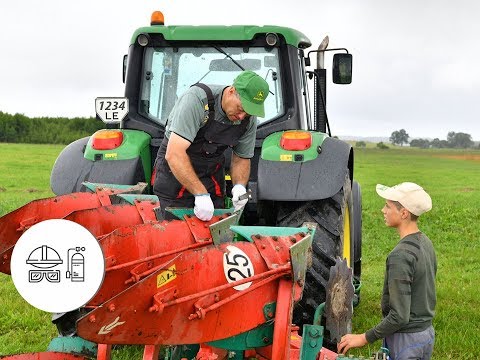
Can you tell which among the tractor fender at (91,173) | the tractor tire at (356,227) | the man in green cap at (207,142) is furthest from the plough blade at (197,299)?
the tractor tire at (356,227)

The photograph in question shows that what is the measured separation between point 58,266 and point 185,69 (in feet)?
11.8

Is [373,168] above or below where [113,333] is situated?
below

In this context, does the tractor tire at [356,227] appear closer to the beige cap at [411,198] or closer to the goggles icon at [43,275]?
the beige cap at [411,198]

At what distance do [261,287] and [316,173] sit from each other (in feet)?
5.85

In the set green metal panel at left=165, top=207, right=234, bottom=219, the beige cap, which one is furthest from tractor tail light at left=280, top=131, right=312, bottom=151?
the beige cap

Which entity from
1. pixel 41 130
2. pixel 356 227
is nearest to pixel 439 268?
pixel 356 227

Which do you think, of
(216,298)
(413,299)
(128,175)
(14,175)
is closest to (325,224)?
(413,299)

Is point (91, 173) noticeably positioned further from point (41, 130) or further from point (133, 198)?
point (41, 130)

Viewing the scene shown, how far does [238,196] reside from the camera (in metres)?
4.86

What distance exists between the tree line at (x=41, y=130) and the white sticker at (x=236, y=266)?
35.2 meters

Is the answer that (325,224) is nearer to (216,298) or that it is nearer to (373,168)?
(216,298)

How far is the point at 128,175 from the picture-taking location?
18.0 feet

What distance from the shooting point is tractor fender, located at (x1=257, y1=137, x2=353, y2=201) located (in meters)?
5.04

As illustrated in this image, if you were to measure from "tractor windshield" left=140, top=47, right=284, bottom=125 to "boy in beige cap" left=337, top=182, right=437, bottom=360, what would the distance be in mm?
2193
